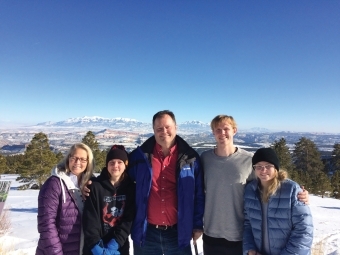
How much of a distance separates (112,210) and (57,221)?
613 millimetres

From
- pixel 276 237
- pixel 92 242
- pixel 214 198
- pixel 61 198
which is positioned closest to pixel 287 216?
pixel 276 237

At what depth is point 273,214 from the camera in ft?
8.49

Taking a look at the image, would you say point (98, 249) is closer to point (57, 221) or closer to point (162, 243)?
point (57, 221)

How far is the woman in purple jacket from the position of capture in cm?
263

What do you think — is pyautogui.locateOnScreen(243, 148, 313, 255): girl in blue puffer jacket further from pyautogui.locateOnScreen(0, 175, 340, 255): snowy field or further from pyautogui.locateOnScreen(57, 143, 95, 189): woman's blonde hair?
pyautogui.locateOnScreen(0, 175, 340, 255): snowy field

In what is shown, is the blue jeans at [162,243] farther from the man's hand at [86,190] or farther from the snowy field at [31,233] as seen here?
the snowy field at [31,233]

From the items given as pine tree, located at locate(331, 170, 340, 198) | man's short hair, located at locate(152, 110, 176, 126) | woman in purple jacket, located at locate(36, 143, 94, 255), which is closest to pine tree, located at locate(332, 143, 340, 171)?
pine tree, located at locate(331, 170, 340, 198)

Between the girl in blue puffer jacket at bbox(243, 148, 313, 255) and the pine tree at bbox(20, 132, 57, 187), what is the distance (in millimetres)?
22677

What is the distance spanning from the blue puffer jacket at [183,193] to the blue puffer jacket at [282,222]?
605mm

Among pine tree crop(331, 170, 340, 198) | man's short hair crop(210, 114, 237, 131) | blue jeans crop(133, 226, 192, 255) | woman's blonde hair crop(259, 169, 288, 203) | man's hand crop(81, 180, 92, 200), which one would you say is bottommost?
pine tree crop(331, 170, 340, 198)

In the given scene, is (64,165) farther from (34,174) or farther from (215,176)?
(34,174)

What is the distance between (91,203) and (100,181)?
11.0 inches

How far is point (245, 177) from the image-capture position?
9.57 feet

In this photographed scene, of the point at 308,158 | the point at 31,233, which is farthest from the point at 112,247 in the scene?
the point at 308,158
